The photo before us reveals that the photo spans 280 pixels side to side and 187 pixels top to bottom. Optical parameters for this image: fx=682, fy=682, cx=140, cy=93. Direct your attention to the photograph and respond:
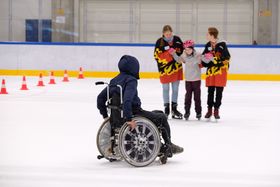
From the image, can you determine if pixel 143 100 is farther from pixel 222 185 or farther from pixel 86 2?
pixel 86 2

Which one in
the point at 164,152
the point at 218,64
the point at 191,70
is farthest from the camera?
the point at 191,70

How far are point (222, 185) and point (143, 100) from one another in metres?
7.29

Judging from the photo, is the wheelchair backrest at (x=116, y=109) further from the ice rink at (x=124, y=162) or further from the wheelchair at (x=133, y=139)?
the ice rink at (x=124, y=162)

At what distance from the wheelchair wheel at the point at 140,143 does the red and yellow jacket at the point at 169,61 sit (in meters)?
4.08

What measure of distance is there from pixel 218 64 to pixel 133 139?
13.0 feet

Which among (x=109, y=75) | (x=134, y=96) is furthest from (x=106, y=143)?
(x=109, y=75)

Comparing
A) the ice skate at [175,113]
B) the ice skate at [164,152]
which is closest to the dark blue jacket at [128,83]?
the ice skate at [164,152]

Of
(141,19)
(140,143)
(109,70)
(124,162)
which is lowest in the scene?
(124,162)

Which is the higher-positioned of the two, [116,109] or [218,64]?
[218,64]

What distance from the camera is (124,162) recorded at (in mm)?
5871

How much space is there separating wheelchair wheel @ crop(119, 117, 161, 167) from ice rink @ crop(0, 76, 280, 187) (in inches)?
3.6

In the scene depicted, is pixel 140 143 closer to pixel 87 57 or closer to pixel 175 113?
pixel 175 113

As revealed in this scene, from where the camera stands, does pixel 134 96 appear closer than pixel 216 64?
Yes

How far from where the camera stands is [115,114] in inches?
221
